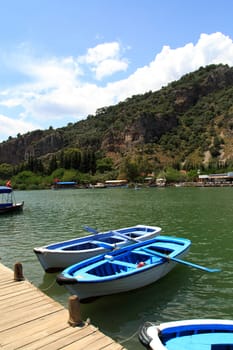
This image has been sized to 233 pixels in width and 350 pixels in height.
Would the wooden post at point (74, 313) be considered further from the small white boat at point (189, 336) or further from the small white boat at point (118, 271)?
the small white boat at point (189, 336)

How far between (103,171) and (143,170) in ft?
89.0

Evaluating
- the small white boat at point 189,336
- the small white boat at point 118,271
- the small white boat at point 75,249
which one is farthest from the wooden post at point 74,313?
the small white boat at point 75,249

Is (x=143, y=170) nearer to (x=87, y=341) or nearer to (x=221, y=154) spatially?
(x=221, y=154)

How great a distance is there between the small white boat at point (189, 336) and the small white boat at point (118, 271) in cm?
368

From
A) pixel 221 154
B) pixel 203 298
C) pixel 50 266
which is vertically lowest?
pixel 203 298

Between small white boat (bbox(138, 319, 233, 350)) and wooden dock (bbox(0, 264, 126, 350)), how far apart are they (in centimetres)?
109

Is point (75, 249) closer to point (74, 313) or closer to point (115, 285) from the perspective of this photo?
point (115, 285)

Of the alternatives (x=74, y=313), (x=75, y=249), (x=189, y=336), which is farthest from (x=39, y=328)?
(x=75, y=249)

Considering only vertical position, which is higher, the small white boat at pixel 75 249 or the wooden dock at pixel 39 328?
the small white boat at pixel 75 249

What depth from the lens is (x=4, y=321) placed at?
841 centimetres

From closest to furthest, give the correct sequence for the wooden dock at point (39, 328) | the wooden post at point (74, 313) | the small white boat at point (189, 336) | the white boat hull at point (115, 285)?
the small white boat at point (189, 336), the wooden dock at point (39, 328), the wooden post at point (74, 313), the white boat hull at point (115, 285)

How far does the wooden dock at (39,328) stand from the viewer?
23.5ft

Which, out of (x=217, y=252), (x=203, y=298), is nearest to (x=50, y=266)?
(x=203, y=298)

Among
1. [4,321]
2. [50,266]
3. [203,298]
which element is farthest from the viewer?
[50,266]
